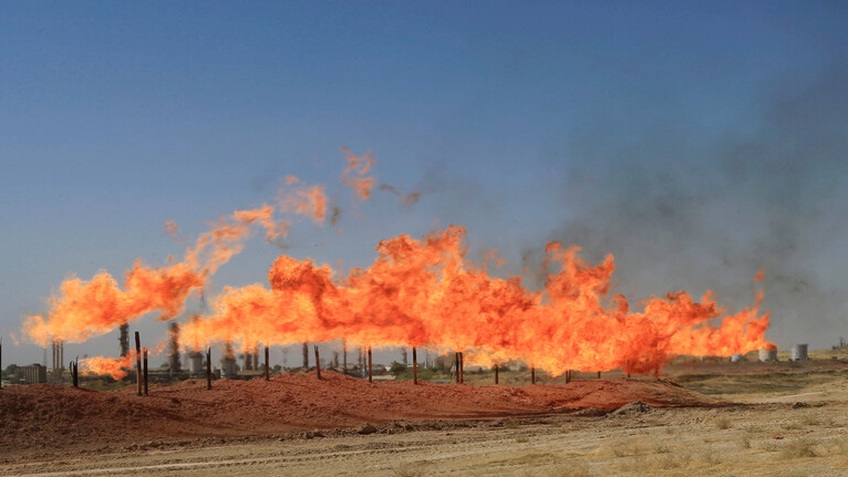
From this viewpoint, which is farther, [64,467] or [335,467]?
[64,467]

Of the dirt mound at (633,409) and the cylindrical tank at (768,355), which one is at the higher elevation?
the dirt mound at (633,409)

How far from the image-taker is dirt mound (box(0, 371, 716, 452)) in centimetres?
3753

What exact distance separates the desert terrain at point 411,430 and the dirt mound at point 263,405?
9cm

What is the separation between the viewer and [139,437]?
37531 millimetres

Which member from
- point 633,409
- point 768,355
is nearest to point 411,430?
point 633,409

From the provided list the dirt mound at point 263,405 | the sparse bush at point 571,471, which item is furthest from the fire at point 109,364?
the sparse bush at point 571,471

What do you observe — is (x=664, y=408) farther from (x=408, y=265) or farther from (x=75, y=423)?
(x=75, y=423)

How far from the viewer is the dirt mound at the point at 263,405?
37531 mm

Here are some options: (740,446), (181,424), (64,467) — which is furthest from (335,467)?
(181,424)

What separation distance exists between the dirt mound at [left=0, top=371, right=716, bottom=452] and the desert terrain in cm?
9

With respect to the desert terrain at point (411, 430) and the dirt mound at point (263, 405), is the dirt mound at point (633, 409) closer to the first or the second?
the desert terrain at point (411, 430)

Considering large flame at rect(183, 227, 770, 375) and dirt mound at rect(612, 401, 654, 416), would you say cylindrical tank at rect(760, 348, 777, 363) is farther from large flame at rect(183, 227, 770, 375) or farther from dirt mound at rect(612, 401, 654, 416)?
dirt mound at rect(612, 401, 654, 416)

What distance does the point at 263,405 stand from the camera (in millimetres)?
43312

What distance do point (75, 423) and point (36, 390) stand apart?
3.38m
